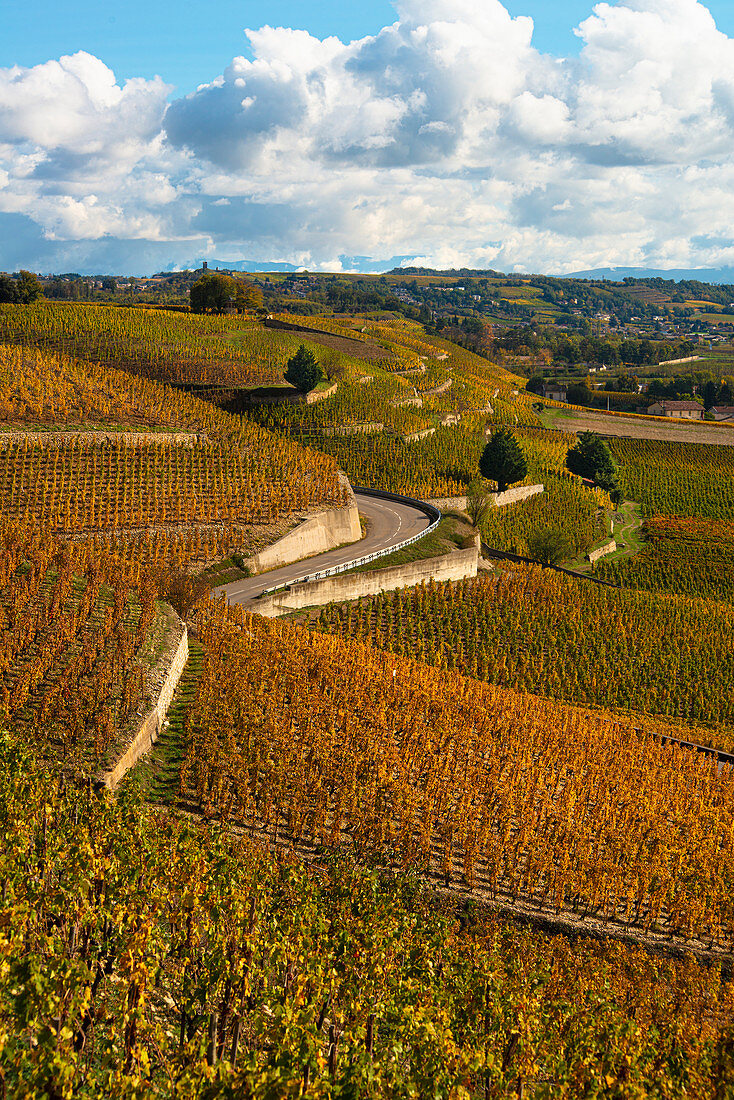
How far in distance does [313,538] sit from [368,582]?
5.49m

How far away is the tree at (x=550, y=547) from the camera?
51938 millimetres

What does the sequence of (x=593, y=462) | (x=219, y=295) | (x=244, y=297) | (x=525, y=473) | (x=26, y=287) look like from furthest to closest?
(x=244, y=297)
(x=219, y=295)
(x=26, y=287)
(x=593, y=462)
(x=525, y=473)

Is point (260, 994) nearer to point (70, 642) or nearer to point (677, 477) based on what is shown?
point (70, 642)

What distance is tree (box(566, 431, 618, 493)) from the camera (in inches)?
2970

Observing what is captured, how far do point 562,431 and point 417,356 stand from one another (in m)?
23.5

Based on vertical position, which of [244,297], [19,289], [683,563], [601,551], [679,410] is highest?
[244,297]

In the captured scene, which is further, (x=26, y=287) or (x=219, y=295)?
(x=219, y=295)

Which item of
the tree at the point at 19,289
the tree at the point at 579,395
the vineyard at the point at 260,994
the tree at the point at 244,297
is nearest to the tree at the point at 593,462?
the tree at the point at 244,297

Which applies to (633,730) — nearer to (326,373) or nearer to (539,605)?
(539,605)

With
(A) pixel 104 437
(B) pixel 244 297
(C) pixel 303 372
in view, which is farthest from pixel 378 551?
(B) pixel 244 297

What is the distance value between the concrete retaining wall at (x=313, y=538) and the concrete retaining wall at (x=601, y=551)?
20100 mm

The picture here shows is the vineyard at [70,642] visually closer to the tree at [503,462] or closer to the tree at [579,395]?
the tree at [503,462]

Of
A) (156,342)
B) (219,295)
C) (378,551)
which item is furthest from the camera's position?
(219,295)

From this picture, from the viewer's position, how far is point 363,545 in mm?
44531
